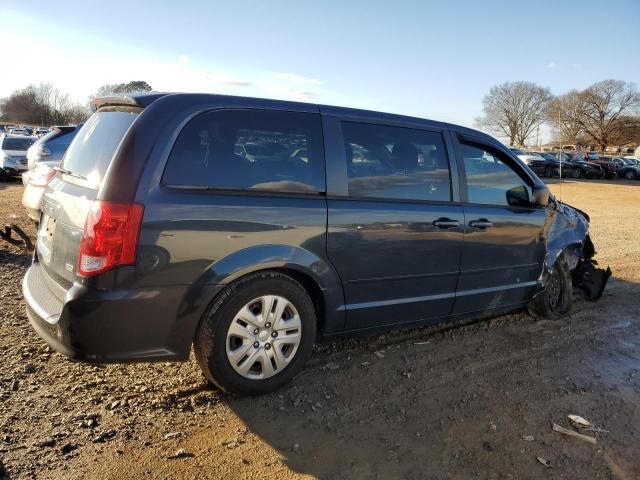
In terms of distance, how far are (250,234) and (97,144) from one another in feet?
3.75

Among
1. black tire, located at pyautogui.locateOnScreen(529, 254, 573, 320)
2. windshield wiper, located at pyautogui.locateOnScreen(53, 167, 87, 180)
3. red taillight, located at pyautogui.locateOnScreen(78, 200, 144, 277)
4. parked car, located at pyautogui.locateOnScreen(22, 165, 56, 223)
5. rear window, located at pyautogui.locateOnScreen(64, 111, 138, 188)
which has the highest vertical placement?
rear window, located at pyautogui.locateOnScreen(64, 111, 138, 188)

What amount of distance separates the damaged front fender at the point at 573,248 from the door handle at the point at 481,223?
0.89 metres

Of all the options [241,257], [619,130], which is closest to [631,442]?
[241,257]

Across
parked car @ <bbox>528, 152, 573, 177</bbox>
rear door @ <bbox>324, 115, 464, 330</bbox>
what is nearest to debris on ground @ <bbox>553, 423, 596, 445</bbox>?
rear door @ <bbox>324, 115, 464, 330</bbox>

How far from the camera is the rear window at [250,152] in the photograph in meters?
2.99

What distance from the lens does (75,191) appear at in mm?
3090

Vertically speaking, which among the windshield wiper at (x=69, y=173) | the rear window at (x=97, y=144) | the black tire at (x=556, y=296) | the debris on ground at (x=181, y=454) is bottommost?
the debris on ground at (x=181, y=454)

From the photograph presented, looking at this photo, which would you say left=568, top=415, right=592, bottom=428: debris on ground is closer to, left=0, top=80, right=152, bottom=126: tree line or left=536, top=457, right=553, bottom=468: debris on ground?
left=536, top=457, right=553, bottom=468: debris on ground

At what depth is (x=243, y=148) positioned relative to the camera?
319 cm

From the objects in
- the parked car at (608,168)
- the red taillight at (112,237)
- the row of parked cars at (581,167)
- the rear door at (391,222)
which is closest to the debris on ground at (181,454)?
the red taillight at (112,237)

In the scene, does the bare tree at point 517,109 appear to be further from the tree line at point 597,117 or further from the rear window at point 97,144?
the rear window at point 97,144

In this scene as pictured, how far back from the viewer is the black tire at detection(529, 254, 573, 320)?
508cm

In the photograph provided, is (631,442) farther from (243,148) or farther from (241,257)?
(243,148)

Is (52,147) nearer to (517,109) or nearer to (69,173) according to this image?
(69,173)
